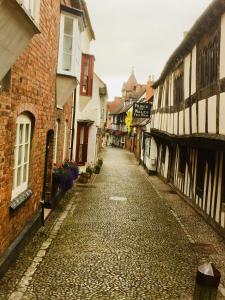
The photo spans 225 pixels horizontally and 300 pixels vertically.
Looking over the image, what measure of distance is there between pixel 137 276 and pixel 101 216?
4868mm

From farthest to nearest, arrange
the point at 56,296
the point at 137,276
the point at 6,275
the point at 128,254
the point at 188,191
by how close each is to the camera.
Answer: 1. the point at 188,191
2. the point at 128,254
3. the point at 137,276
4. the point at 6,275
5. the point at 56,296

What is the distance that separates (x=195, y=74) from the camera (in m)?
11.9

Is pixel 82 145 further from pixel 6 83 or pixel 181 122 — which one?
pixel 6 83

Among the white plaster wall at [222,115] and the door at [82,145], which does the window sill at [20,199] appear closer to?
the white plaster wall at [222,115]

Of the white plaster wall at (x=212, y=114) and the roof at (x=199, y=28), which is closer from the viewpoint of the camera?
the roof at (x=199, y=28)

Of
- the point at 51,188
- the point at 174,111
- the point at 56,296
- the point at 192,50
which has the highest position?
the point at 192,50

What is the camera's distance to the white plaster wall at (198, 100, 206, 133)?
1041cm

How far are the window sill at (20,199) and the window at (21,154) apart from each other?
81mm

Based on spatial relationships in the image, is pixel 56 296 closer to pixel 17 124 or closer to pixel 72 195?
pixel 17 124

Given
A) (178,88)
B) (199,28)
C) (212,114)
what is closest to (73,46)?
(199,28)

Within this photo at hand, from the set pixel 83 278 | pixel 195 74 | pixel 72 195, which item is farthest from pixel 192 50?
pixel 83 278

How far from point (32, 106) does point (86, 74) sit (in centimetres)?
1148

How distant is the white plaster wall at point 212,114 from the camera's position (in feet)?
30.8

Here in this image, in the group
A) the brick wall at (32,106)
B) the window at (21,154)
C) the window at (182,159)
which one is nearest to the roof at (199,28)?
the window at (182,159)
